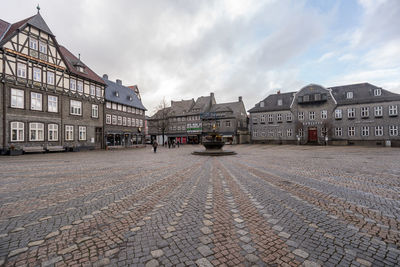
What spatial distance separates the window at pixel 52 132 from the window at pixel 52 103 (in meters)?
2.08

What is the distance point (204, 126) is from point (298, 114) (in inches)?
937

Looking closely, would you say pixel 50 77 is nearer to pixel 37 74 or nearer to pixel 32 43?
pixel 37 74

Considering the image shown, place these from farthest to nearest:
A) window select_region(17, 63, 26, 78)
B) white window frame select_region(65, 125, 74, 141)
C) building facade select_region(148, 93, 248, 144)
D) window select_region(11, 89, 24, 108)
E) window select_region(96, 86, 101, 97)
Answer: building facade select_region(148, 93, 248, 144) < window select_region(96, 86, 101, 97) < white window frame select_region(65, 125, 74, 141) < window select_region(17, 63, 26, 78) < window select_region(11, 89, 24, 108)

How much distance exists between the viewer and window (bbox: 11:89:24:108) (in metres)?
20.3

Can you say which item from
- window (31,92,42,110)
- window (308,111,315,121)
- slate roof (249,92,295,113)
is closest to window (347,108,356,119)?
window (308,111,315,121)

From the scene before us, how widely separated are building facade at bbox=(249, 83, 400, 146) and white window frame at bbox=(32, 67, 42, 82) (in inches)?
1638

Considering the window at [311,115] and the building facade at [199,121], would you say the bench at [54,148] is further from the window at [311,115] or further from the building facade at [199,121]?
the window at [311,115]

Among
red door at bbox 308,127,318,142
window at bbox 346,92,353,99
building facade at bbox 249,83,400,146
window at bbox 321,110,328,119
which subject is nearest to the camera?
building facade at bbox 249,83,400,146

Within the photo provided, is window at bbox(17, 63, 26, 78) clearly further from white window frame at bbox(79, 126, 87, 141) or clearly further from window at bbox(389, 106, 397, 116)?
window at bbox(389, 106, 397, 116)

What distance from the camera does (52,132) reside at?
24000 millimetres

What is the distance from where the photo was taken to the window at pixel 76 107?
27031 millimetres

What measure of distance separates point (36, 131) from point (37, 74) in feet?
22.7

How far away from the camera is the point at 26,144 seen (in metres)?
21.2

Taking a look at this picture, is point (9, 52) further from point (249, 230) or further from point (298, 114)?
point (298, 114)
